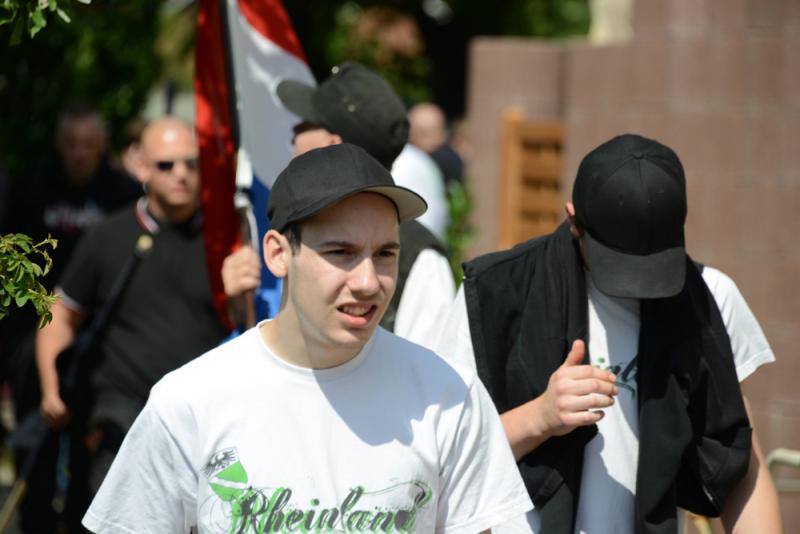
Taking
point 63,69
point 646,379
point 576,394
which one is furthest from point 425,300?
point 63,69

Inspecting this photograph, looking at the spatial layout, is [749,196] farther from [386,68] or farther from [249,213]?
[386,68]

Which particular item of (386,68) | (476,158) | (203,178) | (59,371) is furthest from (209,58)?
(386,68)

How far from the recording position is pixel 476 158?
10.3 meters

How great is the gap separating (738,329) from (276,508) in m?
1.43

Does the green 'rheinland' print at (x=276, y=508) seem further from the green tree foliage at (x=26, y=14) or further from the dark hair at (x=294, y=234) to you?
the green tree foliage at (x=26, y=14)

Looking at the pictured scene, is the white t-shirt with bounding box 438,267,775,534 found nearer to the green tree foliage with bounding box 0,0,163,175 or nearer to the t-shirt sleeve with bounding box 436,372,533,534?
the t-shirt sleeve with bounding box 436,372,533,534

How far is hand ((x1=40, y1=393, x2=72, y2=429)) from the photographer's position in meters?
6.18

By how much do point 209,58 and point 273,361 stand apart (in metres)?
2.57

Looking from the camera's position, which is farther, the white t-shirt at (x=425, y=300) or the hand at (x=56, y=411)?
the hand at (x=56, y=411)

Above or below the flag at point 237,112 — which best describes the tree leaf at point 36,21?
above

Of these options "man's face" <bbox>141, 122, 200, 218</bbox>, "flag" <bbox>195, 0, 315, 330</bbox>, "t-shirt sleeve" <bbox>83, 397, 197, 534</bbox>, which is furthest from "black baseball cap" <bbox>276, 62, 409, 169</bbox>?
"t-shirt sleeve" <bbox>83, 397, 197, 534</bbox>

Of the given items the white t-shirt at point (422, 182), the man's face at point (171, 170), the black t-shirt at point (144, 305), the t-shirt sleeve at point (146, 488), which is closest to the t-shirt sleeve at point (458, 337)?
the t-shirt sleeve at point (146, 488)

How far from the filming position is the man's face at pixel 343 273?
302 cm

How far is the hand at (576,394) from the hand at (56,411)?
327 centimetres
